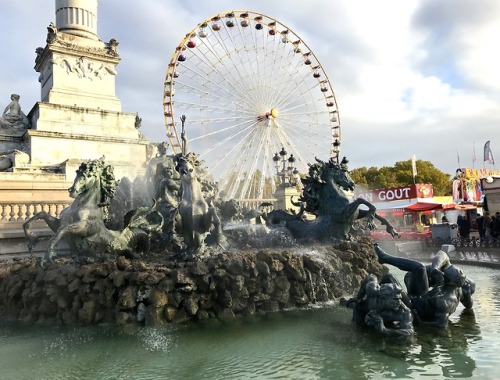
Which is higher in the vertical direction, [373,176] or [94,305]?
[373,176]

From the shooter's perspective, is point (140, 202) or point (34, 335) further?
point (140, 202)

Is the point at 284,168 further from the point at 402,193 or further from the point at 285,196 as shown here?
the point at 402,193

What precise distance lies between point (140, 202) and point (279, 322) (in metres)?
6.32

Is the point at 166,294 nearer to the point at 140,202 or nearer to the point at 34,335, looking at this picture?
the point at 34,335

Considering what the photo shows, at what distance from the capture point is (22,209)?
10.6 meters

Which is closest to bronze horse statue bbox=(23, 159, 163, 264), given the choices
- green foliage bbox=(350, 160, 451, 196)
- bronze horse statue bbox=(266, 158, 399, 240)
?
bronze horse statue bbox=(266, 158, 399, 240)

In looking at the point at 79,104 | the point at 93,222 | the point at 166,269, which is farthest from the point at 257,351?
the point at 79,104

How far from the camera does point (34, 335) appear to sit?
19.2 feet

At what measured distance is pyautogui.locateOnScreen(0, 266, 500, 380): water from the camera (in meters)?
4.22

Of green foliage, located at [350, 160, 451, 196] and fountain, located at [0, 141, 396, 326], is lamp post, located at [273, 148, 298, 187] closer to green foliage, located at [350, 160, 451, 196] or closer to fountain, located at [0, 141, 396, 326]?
fountain, located at [0, 141, 396, 326]

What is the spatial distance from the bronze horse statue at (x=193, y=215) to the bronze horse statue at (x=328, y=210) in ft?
8.91

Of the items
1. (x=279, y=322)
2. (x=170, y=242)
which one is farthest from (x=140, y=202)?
(x=279, y=322)

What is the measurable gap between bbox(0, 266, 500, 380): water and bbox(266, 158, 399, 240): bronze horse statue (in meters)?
3.27

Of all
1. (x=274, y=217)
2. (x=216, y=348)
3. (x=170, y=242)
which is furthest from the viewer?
(x=274, y=217)
